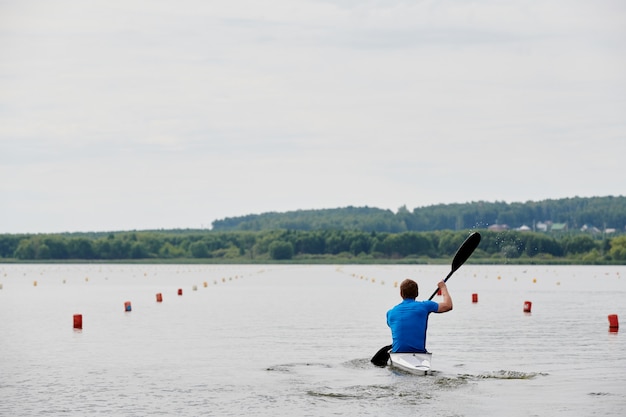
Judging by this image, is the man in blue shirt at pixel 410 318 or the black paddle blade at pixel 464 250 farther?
the black paddle blade at pixel 464 250

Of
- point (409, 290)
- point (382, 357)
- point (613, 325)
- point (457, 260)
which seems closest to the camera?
Result: point (409, 290)

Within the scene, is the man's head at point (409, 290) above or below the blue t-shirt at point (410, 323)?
above

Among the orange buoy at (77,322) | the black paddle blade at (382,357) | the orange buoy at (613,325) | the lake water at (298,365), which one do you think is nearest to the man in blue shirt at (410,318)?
the lake water at (298,365)

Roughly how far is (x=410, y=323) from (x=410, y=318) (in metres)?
0.12

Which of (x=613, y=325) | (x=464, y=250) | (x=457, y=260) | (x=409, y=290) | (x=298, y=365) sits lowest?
(x=298, y=365)

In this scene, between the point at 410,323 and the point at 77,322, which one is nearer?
the point at 410,323

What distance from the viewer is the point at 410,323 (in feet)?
84.8

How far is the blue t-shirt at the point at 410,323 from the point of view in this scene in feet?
84.3

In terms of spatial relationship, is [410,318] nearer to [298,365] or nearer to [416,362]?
[416,362]

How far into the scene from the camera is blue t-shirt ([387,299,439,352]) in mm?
25689

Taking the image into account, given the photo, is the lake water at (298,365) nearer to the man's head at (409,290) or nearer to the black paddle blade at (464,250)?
the man's head at (409,290)

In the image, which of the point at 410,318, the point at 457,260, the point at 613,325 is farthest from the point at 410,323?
the point at 613,325

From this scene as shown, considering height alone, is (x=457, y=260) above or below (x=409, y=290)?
above

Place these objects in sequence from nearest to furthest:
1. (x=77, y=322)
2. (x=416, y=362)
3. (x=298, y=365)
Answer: (x=416, y=362)
(x=298, y=365)
(x=77, y=322)
